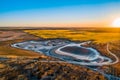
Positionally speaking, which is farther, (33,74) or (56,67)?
(56,67)

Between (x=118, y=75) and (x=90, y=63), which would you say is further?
(x=90, y=63)

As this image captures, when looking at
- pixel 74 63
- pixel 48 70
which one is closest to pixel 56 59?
pixel 74 63

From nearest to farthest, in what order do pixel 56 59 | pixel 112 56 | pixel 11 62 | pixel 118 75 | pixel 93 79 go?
pixel 93 79, pixel 118 75, pixel 11 62, pixel 56 59, pixel 112 56

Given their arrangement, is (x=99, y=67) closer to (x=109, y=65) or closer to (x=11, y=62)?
(x=109, y=65)

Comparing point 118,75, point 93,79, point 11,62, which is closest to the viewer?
point 93,79

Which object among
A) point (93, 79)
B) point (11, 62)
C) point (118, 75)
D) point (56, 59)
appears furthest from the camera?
point (56, 59)

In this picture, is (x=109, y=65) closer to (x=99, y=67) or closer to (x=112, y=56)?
(x=99, y=67)

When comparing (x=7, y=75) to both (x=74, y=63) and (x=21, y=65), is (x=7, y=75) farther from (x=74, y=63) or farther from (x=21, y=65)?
(x=74, y=63)

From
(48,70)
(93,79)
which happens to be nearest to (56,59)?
(48,70)
